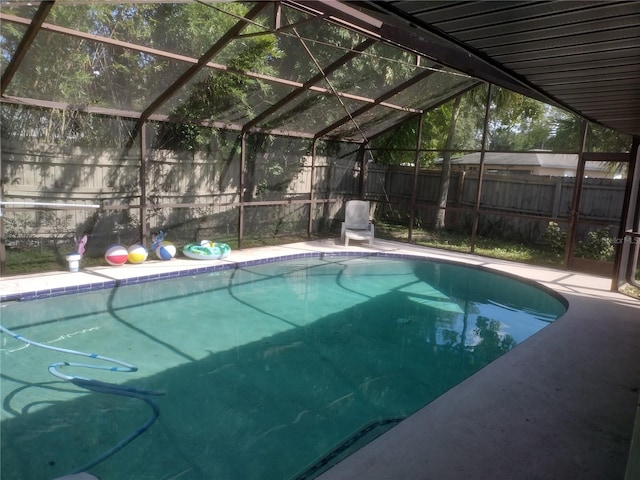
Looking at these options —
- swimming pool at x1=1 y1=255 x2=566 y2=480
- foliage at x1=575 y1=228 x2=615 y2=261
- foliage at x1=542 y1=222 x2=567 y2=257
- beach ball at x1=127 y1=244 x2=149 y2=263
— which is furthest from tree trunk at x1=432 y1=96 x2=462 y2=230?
beach ball at x1=127 y1=244 x2=149 y2=263

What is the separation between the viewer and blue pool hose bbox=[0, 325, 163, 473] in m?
2.79

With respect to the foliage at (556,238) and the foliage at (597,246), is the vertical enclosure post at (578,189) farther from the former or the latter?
the foliage at (556,238)

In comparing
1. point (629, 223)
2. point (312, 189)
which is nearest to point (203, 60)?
point (312, 189)

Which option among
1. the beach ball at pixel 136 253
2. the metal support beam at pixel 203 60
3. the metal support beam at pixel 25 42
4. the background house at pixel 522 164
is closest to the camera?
the metal support beam at pixel 25 42

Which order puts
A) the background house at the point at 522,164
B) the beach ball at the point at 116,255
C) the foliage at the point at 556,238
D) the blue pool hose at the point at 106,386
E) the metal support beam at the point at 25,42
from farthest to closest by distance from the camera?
1. the background house at the point at 522,164
2. the foliage at the point at 556,238
3. the beach ball at the point at 116,255
4. the metal support beam at the point at 25,42
5. the blue pool hose at the point at 106,386

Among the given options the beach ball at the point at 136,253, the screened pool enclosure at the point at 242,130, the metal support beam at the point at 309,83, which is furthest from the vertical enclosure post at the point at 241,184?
the beach ball at the point at 136,253

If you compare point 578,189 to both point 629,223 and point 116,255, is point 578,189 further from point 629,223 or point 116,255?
point 116,255

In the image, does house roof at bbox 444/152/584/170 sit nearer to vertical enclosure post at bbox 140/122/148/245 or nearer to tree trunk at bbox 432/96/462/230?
tree trunk at bbox 432/96/462/230

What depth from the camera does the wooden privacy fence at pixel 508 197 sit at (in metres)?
9.08

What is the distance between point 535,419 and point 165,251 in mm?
5865

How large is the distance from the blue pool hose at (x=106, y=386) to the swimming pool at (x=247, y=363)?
44 mm

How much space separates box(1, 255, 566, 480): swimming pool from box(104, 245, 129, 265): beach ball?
803mm

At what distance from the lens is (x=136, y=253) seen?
6.80m

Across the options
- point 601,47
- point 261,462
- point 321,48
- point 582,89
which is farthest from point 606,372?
point 321,48
